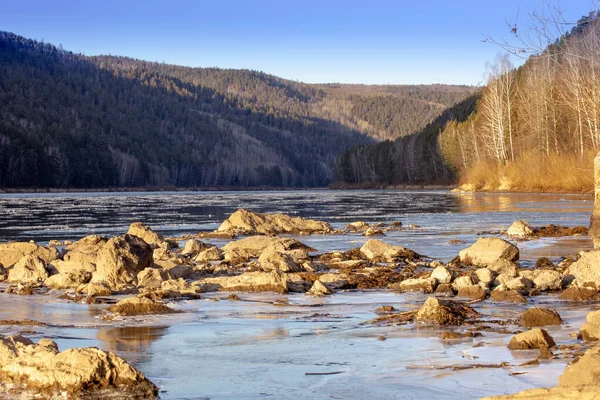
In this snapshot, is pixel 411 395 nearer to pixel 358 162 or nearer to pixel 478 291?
pixel 478 291

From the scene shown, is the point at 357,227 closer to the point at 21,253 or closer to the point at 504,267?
the point at 21,253

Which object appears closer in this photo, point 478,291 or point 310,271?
point 478,291

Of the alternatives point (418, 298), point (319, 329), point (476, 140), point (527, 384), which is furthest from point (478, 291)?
point (476, 140)

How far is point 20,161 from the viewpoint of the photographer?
439 ft

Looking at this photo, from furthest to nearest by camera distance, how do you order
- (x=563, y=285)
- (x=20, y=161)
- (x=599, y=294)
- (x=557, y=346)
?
(x=20, y=161) < (x=563, y=285) < (x=599, y=294) < (x=557, y=346)

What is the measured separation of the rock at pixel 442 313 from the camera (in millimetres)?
11211

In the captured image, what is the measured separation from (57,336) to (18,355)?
2.48 m

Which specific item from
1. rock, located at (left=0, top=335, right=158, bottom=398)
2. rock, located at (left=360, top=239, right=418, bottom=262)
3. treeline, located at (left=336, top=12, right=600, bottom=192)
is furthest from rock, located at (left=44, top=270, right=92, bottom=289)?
treeline, located at (left=336, top=12, right=600, bottom=192)

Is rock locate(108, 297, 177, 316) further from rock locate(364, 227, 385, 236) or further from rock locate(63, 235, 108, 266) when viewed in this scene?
rock locate(364, 227, 385, 236)

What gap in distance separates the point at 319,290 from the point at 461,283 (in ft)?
7.99

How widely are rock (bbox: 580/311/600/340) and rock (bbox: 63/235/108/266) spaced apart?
1095 centimetres

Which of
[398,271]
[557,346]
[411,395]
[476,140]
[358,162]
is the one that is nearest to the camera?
[411,395]

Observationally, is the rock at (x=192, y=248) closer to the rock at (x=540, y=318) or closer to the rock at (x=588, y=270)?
the rock at (x=588, y=270)

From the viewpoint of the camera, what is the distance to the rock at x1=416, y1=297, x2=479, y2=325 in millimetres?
11211
